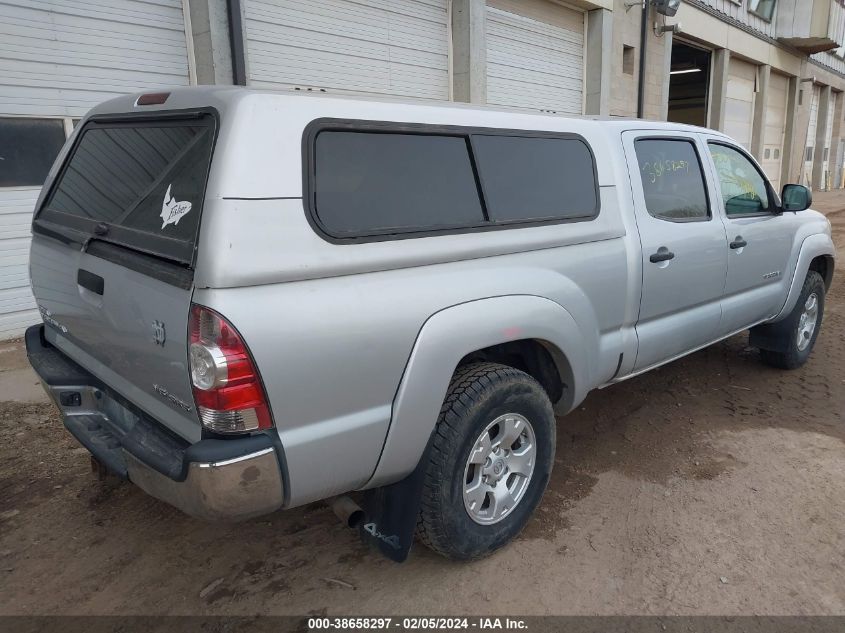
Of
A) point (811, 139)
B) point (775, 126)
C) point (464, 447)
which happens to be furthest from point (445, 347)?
point (811, 139)

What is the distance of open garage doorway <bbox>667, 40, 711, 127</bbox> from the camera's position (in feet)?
63.3

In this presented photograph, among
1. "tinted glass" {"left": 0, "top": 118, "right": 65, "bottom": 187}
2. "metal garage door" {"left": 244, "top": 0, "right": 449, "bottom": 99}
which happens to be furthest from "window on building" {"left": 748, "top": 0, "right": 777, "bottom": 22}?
"tinted glass" {"left": 0, "top": 118, "right": 65, "bottom": 187}

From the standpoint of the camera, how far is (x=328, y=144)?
7.20ft

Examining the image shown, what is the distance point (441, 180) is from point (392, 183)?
0.25m

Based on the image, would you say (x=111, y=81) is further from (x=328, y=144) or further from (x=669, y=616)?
(x=669, y=616)

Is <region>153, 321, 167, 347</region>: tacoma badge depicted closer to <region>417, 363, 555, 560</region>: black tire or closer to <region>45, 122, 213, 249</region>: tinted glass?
<region>45, 122, 213, 249</region>: tinted glass

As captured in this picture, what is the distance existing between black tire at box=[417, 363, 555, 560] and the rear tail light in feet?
2.46

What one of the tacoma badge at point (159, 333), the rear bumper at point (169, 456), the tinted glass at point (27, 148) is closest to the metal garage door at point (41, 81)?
the tinted glass at point (27, 148)

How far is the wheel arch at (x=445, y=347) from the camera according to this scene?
89.5 inches

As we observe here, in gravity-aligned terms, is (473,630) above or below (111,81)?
below

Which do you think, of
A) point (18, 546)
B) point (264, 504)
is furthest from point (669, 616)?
point (18, 546)

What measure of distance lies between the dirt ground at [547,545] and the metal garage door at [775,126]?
20317mm

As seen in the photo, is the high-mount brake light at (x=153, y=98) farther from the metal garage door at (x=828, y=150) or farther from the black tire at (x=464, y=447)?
the metal garage door at (x=828, y=150)

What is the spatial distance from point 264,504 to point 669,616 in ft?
5.22
